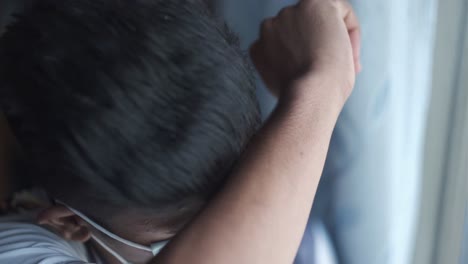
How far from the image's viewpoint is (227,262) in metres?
0.48

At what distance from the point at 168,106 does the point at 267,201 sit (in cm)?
15

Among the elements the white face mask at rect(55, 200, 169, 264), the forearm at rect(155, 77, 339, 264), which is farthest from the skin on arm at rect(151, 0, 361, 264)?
the white face mask at rect(55, 200, 169, 264)

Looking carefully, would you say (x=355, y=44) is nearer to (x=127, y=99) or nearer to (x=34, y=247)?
(x=127, y=99)

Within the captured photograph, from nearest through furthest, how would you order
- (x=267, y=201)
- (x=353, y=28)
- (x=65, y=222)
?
(x=267, y=201) < (x=353, y=28) < (x=65, y=222)

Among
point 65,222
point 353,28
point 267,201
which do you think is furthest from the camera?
point 65,222

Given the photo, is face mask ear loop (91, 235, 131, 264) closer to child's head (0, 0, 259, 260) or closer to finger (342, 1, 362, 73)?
child's head (0, 0, 259, 260)

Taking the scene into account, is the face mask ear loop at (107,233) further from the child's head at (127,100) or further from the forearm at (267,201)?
the forearm at (267,201)

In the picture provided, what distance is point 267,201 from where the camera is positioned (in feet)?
1.62

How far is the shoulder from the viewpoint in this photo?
0.71m

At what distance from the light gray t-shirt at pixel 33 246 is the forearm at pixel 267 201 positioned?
0.83 feet

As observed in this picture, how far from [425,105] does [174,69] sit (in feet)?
1.07

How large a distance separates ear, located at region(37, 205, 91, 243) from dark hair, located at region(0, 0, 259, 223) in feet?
0.32

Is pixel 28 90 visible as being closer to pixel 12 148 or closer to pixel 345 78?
pixel 345 78

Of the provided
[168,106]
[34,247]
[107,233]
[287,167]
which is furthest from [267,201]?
[34,247]
